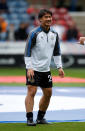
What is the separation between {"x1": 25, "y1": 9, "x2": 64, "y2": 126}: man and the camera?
9383 mm

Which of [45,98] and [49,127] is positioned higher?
[45,98]

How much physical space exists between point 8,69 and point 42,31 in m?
14.4

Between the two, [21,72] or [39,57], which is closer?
[39,57]

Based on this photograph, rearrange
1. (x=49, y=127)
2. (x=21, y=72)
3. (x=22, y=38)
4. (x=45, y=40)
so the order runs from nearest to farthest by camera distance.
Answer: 1. (x=49, y=127)
2. (x=45, y=40)
3. (x=21, y=72)
4. (x=22, y=38)

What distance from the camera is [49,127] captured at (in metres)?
9.30

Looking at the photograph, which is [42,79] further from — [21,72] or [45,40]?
[21,72]

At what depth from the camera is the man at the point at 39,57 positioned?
938cm

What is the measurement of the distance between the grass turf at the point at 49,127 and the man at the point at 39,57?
0.65 ft

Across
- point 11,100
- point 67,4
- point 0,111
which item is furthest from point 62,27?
point 0,111

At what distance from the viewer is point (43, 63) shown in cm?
951

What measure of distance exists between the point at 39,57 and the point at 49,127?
1181 millimetres

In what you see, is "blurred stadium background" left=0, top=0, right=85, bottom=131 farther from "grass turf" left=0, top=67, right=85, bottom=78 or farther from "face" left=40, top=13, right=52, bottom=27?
"face" left=40, top=13, right=52, bottom=27

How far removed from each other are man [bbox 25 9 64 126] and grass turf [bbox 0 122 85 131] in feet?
0.65

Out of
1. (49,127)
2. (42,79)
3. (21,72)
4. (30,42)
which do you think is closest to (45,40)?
(30,42)
